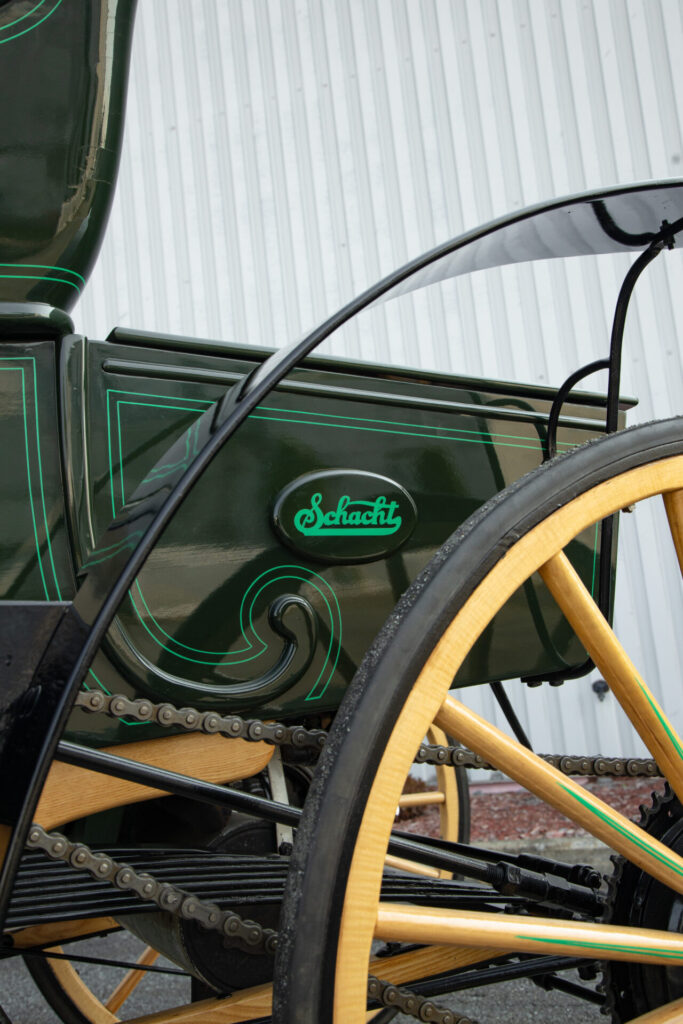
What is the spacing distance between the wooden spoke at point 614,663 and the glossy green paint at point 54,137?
77 centimetres

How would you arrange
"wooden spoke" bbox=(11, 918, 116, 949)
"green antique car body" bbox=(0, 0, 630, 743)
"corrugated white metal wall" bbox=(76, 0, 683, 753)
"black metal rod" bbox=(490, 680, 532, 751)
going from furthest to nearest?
1. "corrugated white metal wall" bbox=(76, 0, 683, 753)
2. "black metal rod" bbox=(490, 680, 532, 751)
3. "wooden spoke" bbox=(11, 918, 116, 949)
4. "green antique car body" bbox=(0, 0, 630, 743)

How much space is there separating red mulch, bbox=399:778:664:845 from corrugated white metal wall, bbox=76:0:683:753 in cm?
153

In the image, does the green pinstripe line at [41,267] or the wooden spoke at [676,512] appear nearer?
the wooden spoke at [676,512]

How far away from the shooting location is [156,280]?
380cm

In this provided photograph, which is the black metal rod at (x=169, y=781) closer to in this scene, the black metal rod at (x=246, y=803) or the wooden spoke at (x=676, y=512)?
the black metal rod at (x=246, y=803)

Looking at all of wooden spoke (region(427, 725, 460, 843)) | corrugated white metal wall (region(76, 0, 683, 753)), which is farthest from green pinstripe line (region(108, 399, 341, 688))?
corrugated white metal wall (region(76, 0, 683, 753))

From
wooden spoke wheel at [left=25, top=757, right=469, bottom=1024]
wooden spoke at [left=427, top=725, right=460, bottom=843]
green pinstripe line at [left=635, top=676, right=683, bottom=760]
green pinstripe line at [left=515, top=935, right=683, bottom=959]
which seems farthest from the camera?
wooden spoke at [left=427, top=725, right=460, bottom=843]

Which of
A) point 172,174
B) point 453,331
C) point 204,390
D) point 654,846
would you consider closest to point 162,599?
point 204,390

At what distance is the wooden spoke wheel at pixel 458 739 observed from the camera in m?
0.71

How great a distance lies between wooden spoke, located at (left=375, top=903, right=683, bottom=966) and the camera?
761 millimetres

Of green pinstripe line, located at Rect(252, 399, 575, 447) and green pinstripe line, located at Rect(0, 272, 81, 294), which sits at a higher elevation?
green pinstripe line, located at Rect(0, 272, 81, 294)

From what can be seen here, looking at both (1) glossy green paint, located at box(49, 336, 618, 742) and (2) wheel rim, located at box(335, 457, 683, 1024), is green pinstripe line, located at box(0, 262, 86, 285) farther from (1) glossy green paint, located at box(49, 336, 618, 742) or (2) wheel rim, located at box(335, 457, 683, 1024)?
(2) wheel rim, located at box(335, 457, 683, 1024)

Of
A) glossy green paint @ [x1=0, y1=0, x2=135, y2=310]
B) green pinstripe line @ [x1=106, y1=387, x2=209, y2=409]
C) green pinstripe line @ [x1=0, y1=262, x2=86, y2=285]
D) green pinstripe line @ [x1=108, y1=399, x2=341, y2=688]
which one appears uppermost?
glossy green paint @ [x1=0, y1=0, x2=135, y2=310]

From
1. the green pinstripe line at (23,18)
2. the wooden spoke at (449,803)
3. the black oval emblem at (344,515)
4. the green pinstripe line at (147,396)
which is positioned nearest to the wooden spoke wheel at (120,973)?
the wooden spoke at (449,803)
